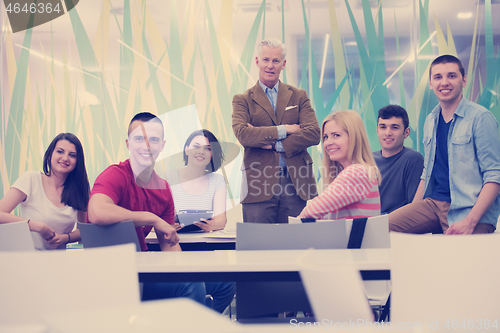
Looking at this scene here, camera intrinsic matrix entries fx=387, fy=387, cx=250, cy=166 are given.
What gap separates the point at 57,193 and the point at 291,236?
1836 mm

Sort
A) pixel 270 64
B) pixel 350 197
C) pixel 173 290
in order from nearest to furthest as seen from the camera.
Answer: pixel 173 290 → pixel 350 197 → pixel 270 64

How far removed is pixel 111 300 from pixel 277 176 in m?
2.06

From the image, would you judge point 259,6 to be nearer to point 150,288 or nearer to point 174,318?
point 150,288

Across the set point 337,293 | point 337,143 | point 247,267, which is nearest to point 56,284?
point 247,267

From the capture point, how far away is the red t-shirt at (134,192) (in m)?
1.94

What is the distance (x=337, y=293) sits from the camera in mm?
783

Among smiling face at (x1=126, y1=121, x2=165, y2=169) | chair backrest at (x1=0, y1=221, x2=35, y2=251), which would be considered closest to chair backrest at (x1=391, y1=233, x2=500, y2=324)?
chair backrest at (x1=0, y1=221, x2=35, y2=251)

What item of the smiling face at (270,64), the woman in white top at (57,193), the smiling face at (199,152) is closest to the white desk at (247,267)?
the woman in white top at (57,193)

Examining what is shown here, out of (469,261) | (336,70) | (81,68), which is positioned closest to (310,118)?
(336,70)

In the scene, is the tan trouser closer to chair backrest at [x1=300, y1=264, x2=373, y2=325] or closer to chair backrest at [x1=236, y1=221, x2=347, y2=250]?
chair backrest at [x1=236, y1=221, x2=347, y2=250]

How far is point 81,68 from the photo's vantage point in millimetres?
4734

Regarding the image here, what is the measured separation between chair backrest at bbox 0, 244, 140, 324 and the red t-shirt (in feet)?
3.36

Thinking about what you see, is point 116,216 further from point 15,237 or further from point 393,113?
point 393,113

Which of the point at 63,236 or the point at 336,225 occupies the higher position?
the point at 336,225
